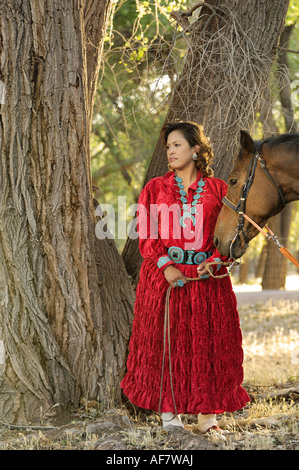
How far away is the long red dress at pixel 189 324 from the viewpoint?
351 centimetres

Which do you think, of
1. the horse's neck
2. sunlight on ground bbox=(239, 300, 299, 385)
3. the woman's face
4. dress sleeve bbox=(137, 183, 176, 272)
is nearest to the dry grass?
sunlight on ground bbox=(239, 300, 299, 385)

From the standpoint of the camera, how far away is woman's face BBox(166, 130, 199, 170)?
361 cm

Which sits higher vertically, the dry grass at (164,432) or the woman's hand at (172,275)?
the woman's hand at (172,275)

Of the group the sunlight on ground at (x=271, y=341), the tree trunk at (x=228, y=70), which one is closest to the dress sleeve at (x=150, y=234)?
the tree trunk at (x=228, y=70)

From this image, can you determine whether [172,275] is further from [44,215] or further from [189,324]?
[44,215]

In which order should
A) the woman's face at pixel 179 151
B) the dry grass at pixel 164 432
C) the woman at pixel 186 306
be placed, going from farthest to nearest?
1. the woman's face at pixel 179 151
2. the woman at pixel 186 306
3. the dry grass at pixel 164 432

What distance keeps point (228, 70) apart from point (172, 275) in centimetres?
193

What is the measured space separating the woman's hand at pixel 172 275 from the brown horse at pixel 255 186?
276 mm

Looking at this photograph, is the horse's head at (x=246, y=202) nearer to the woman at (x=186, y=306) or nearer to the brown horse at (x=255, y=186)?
the brown horse at (x=255, y=186)

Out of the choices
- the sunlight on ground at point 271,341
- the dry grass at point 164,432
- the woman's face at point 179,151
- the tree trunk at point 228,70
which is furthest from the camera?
the sunlight on ground at point 271,341

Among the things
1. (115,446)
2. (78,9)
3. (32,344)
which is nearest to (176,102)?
(78,9)

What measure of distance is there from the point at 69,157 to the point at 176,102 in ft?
4.31

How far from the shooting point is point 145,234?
3588mm

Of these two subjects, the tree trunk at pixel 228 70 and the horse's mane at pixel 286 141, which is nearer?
the horse's mane at pixel 286 141
